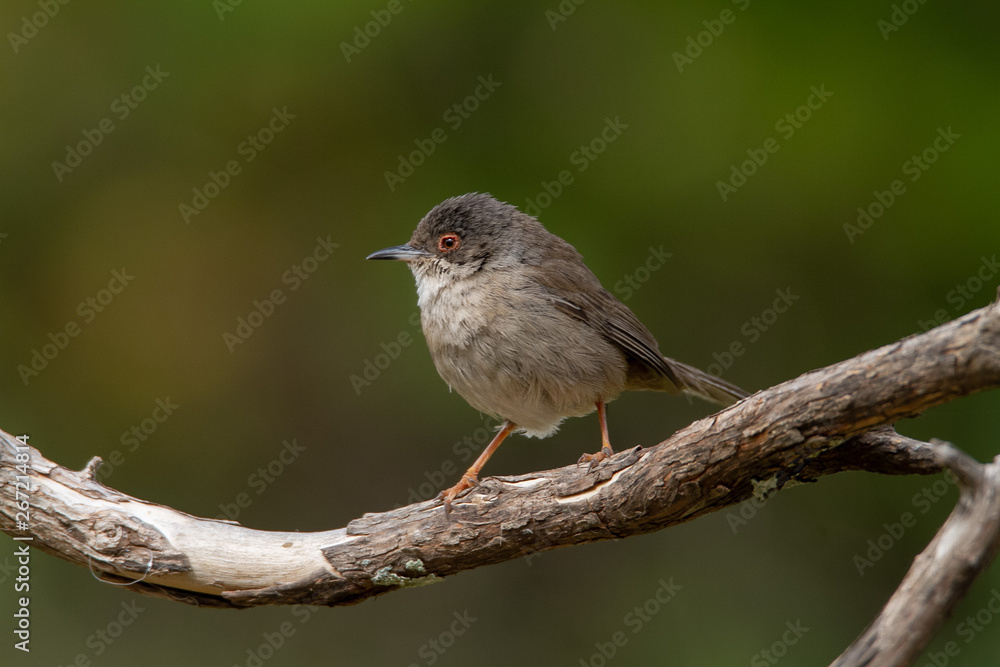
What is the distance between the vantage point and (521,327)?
4.75 m

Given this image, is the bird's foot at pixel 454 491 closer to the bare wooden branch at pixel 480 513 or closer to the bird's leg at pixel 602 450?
the bare wooden branch at pixel 480 513

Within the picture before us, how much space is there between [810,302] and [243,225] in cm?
435

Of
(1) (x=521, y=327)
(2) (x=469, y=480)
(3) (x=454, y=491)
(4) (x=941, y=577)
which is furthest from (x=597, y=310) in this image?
(4) (x=941, y=577)

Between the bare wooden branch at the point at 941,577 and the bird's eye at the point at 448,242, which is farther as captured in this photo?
the bird's eye at the point at 448,242

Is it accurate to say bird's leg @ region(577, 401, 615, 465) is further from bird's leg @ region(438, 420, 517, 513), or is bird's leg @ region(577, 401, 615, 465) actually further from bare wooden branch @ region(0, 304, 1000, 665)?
bird's leg @ region(438, 420, 517, 513)

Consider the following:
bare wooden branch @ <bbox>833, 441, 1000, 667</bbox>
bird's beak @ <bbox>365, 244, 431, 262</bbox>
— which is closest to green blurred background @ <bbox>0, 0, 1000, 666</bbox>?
bird's beak @ <bbox>365, 244, 431, 262</bbox>

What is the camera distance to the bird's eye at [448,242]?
529cm

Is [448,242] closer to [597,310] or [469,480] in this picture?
[597,310]

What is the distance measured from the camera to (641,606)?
20.8 ft

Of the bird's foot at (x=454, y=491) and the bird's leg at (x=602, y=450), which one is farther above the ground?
the bird's leg at (x=602, y=450)

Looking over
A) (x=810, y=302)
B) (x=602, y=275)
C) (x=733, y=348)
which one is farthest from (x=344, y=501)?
(x=810, y=302)

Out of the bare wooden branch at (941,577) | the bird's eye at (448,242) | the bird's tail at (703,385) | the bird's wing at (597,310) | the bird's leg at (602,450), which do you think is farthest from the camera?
the bird's eye at (448,242)

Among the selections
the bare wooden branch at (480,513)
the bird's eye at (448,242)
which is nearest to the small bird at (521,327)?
the bird's eye at (448,242)

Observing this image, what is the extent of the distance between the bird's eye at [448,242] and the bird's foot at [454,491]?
58.6 inches
